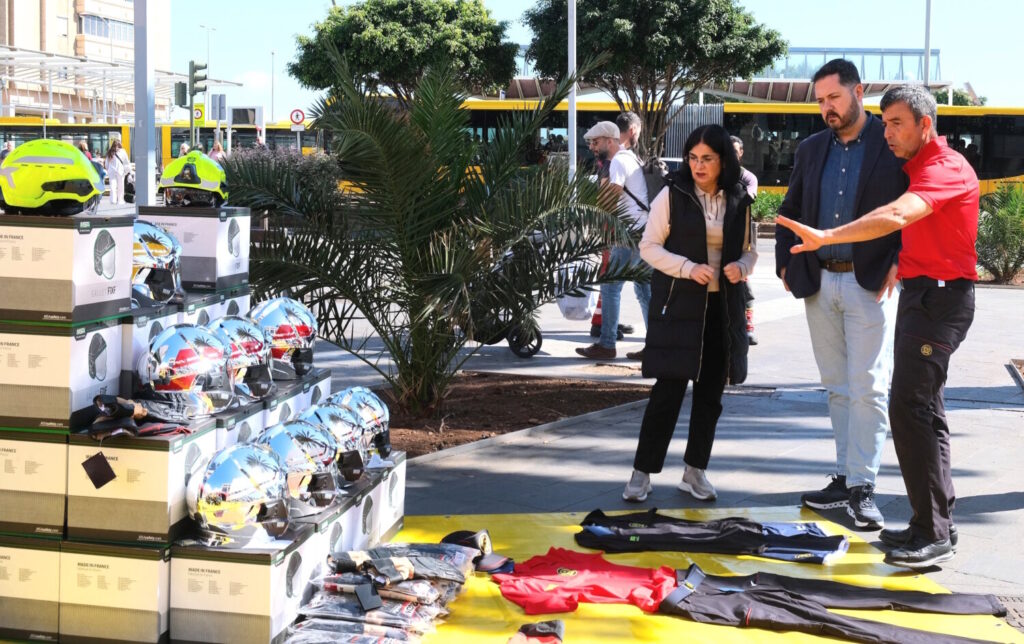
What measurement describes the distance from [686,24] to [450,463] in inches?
1184

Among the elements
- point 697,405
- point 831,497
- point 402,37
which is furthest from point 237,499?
point 402,37

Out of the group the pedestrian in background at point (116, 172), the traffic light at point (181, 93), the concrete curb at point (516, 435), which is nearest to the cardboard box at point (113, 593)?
the concrete curb at point (516, 435)

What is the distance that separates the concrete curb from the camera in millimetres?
6840

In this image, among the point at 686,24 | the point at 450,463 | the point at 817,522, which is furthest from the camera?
the point at 686,24

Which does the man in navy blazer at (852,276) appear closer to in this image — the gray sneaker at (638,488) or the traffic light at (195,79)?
the gray sneaker at (638,488)

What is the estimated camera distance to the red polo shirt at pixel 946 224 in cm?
476

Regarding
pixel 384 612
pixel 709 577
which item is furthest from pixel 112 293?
pixel 709 577

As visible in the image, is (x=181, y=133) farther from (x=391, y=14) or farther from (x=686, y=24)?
(x=686, y=24)

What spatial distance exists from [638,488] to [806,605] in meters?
1.67

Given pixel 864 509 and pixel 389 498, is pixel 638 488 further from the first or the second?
pixel 389 498

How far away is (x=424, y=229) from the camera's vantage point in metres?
7.12

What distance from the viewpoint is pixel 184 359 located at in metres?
4.20

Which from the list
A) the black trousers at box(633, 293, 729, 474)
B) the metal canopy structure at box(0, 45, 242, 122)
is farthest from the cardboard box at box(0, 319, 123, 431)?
the metal canopy structure at box(0, 45, 242, 122)

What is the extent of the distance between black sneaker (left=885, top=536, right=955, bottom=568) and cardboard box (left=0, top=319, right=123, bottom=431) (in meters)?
3.51
